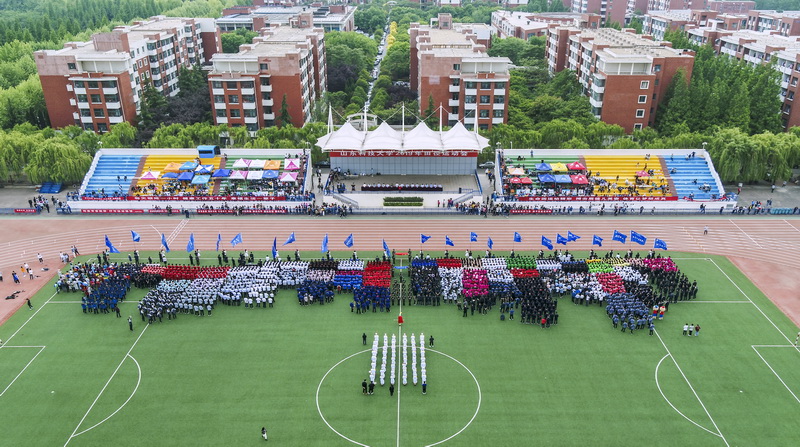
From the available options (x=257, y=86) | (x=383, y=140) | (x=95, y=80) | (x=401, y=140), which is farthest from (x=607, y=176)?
(x=95, y=80)

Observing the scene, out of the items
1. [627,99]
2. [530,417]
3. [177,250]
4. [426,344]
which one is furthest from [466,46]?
[530,417]

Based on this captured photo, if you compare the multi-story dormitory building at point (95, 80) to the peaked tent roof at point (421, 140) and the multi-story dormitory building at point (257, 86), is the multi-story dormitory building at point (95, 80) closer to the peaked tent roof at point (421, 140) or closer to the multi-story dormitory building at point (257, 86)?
the multi-story dormitory building at point (257, 86)

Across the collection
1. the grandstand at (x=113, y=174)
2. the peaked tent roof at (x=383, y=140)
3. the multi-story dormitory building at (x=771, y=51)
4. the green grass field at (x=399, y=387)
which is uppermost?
the multi-story dormitory building at (x=771, y=51)

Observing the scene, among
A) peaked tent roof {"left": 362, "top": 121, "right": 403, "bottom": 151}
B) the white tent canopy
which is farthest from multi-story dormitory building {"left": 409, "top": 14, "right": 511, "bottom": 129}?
peaked tent roof {"left": 362, "top": 121, "right": 403, "bottom": 151}

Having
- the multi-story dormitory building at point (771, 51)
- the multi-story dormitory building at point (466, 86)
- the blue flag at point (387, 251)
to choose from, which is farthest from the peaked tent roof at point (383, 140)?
the multi-story dormitory building at point (771, 51)

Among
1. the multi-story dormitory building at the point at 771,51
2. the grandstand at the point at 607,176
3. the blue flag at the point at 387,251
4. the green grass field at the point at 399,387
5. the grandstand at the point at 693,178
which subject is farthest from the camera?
the multi-story dormitory building at the point at 771,51

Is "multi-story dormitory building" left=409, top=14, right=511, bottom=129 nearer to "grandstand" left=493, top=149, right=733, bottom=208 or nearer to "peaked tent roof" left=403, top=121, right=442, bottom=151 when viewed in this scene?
"grandstand" left=493, top=149, right=733, bottom=208
